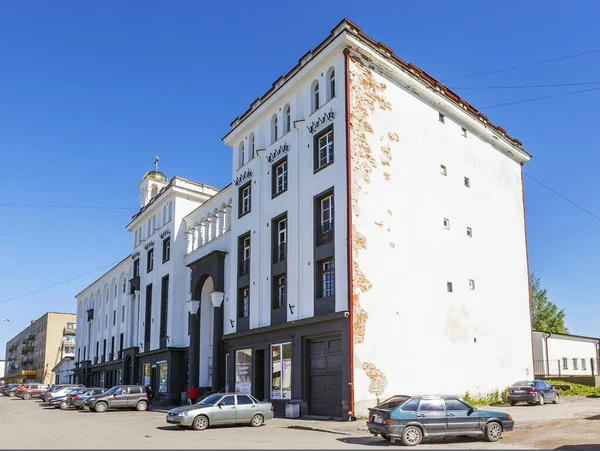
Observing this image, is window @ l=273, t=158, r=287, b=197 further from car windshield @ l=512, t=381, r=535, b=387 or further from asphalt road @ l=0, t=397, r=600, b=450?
car windshield @ l=512, t=381, r=535, b=387

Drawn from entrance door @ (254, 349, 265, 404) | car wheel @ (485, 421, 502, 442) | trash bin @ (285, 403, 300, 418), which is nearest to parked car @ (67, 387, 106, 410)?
entrance door @ (254, 349, 265, 404)

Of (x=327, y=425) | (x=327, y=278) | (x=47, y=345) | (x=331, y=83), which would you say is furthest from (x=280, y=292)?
(x=47, y=345)

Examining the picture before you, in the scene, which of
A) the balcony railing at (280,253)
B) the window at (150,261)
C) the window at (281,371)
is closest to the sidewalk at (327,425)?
the window at (281,371)

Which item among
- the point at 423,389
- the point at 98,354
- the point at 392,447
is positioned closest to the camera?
the point at 392,447

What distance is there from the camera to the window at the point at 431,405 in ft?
57.2

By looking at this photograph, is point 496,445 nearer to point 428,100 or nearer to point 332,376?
point 332,376

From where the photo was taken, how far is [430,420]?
17328 mm

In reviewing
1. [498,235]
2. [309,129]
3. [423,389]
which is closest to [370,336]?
[423,389]

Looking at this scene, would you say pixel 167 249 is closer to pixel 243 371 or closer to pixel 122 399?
pixel 122 399

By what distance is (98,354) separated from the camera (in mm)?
68562

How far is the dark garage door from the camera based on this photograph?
25.4 metres

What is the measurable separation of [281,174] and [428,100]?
889 cm

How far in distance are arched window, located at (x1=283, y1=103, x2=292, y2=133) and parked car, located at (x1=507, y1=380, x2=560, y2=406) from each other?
17.8m

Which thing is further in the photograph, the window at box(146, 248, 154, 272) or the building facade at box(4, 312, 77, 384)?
the building facade at box(4, 312, 77, 384)
